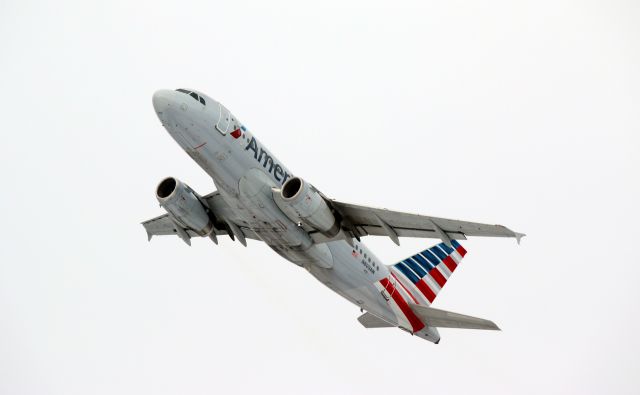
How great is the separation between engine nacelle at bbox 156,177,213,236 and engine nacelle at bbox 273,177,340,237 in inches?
185

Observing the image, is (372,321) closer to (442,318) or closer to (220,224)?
(442,318)

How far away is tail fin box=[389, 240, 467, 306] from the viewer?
38188mm

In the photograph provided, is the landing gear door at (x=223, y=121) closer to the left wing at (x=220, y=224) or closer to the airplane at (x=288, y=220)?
the airplane at (x=288, y=220)

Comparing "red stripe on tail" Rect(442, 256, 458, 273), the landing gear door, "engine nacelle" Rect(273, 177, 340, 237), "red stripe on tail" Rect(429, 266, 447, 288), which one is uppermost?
the landing gear door

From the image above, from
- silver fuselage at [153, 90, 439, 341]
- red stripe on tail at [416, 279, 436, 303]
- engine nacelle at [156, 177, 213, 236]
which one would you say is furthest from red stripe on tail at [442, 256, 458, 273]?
engine nacelle at [156, 177, 213, 236]

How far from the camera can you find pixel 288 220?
97.4 feet

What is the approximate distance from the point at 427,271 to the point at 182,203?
14351 millimetres

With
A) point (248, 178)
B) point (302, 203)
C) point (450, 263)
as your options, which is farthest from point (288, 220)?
point (450, 263)

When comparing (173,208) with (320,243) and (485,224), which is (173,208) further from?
(485,224)

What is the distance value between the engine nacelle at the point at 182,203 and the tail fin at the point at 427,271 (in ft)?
33.6

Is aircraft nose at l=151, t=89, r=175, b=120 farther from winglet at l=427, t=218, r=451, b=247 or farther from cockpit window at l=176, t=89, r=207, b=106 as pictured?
winglet at l=427, t=218, r=451, b=247

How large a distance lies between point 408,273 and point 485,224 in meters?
11.4

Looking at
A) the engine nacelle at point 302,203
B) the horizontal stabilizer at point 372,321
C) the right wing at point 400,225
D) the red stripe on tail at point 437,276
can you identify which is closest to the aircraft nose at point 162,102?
the engine nacelle at point 302,203

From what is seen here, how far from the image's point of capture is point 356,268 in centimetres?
3356
